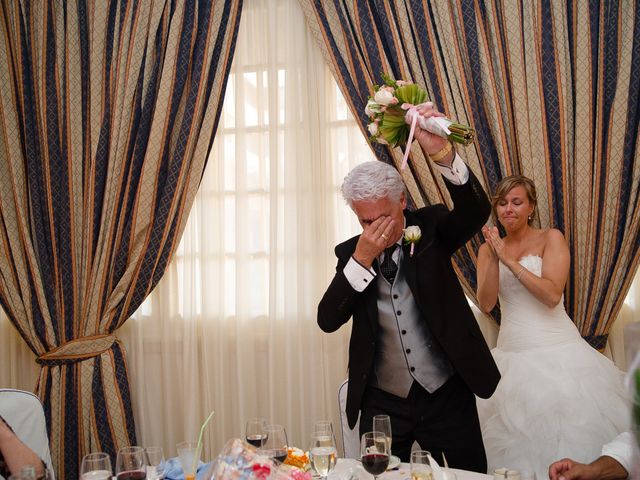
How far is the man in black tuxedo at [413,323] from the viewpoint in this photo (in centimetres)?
216

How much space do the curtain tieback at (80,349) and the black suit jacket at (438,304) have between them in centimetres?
191

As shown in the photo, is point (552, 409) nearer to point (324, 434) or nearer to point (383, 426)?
point (383, 426)

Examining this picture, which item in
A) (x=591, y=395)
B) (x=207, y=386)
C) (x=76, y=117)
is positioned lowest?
(x=207, y=386)

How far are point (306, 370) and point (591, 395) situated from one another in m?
1.55

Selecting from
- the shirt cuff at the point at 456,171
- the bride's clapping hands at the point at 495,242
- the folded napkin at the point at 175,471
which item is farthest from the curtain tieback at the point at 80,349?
the shirt cuff at the point at 456,171

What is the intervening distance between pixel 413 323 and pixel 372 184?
20.5 inches

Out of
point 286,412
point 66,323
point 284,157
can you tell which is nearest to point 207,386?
point 286,412

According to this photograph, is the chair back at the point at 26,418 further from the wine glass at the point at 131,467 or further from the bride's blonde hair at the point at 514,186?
the bride's blonde hair at the point at 514,186

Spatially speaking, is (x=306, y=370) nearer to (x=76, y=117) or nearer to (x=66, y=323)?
(x=66, y=323)

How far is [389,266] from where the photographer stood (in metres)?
2.32

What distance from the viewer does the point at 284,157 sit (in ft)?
11.9

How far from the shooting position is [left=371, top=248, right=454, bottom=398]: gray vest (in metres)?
2.22

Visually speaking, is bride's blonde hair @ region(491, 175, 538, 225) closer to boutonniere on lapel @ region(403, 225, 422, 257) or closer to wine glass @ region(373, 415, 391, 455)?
boutonniere on lapel @ region(403, 225, 422, 257)

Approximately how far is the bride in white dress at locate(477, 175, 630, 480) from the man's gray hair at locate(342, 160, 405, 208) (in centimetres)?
85
